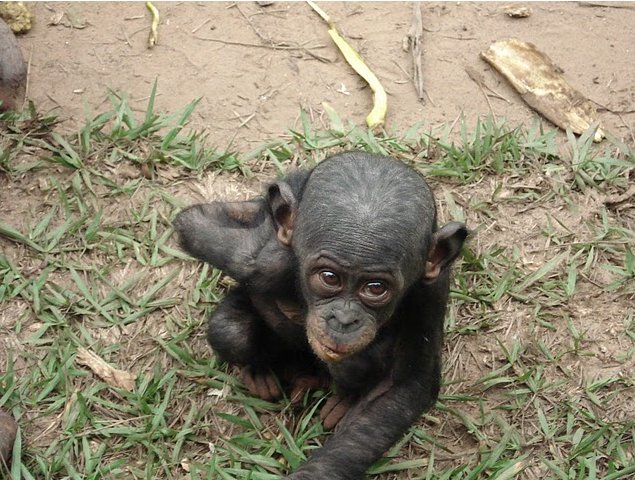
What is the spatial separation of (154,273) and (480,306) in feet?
7.63

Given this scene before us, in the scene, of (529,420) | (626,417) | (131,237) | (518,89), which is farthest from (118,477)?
(518,89)

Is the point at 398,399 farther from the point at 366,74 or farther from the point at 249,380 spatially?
the point at 366,74

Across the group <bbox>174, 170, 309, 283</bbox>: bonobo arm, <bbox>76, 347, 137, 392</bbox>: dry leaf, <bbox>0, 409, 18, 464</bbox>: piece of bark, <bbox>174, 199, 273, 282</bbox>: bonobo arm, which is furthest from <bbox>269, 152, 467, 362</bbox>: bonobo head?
<bbox>0, 409, 18, 464</bbox>: piece of bark

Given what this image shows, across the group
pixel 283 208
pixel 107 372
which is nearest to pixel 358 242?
pixel 283 208

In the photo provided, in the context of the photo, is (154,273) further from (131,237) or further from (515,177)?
(515,177)

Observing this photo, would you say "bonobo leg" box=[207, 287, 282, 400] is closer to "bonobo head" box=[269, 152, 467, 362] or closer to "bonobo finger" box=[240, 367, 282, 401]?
"bonobo finger" box=[240, 367, 282, 401]

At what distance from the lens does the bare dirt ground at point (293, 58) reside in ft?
27.4

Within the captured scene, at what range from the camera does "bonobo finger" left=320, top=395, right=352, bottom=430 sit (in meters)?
6.27

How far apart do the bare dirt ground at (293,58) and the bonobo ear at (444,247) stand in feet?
9.62

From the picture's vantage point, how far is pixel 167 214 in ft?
24.3

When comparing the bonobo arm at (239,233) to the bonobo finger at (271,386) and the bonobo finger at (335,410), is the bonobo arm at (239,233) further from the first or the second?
the bonobo finger at (335,410)

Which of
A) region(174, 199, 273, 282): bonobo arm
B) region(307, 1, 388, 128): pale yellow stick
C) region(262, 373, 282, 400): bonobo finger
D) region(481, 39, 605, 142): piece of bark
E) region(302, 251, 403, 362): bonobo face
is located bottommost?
region(262, 373, 282, 400): bonobo finger

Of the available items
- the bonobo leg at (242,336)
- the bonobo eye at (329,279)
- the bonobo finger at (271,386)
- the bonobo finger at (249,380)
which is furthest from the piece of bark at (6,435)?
the bonobo eye at (329,279)

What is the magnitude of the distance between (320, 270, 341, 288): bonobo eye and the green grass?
1386mm
